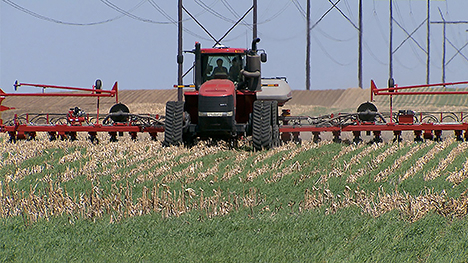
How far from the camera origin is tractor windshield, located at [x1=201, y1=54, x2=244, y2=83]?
13.7 m

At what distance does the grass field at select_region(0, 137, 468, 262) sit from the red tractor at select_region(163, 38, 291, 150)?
6.27 feet

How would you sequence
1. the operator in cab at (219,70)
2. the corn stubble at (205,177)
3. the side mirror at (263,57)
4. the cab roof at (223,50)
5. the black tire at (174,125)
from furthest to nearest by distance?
the operator in cab at (219,70) → the cab roof at (223,50) → the side mirror at (263,57) → the black tire at (174,125) → the corn stubble at (205,177)

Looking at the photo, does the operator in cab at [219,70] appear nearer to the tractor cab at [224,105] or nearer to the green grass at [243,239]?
the tractor cab at [224,105]

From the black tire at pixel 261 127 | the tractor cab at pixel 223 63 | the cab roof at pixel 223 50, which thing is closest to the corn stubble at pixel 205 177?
the black tire at pixel 261 127

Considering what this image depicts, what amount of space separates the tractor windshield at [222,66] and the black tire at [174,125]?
105 centimetres

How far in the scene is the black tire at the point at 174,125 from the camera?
13.0 metres

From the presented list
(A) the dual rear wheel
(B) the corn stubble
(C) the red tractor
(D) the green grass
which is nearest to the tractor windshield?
(C) the red tractor

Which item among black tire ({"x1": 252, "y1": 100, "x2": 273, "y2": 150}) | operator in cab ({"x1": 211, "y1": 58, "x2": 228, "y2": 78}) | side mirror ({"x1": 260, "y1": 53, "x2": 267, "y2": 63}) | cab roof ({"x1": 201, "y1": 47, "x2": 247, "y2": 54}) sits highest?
cab roof ({"x1": 201, "y1": 47, "x2": 247, "y2": 54})

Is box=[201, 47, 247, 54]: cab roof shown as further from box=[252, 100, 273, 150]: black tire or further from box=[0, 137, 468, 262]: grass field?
box=[0, 137, 468, 262]: grass field

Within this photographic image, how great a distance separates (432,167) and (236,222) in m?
4.92

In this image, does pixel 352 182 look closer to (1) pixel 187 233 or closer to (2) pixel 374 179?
(2) pixel 374 179

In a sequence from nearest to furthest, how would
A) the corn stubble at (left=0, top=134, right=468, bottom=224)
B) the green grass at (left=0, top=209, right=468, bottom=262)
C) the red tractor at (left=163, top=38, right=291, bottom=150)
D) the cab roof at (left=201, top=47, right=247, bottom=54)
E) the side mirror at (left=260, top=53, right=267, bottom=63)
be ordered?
1. the green grass at (left=0, top=209, right=468, bottom=262)
2. the corn stubble at (left=0, top=134, right=468, bottom=224)
3. the red tractor at (left=163, top=38, right=291, bottom=150)
4. the side mirror at (left=260, top=53, right=267, bottom=63)
5. the cab roof at (left=201, top=47, right=247, bottom=54)

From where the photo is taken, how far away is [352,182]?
875 cm

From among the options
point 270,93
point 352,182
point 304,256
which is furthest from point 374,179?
point 270,93
